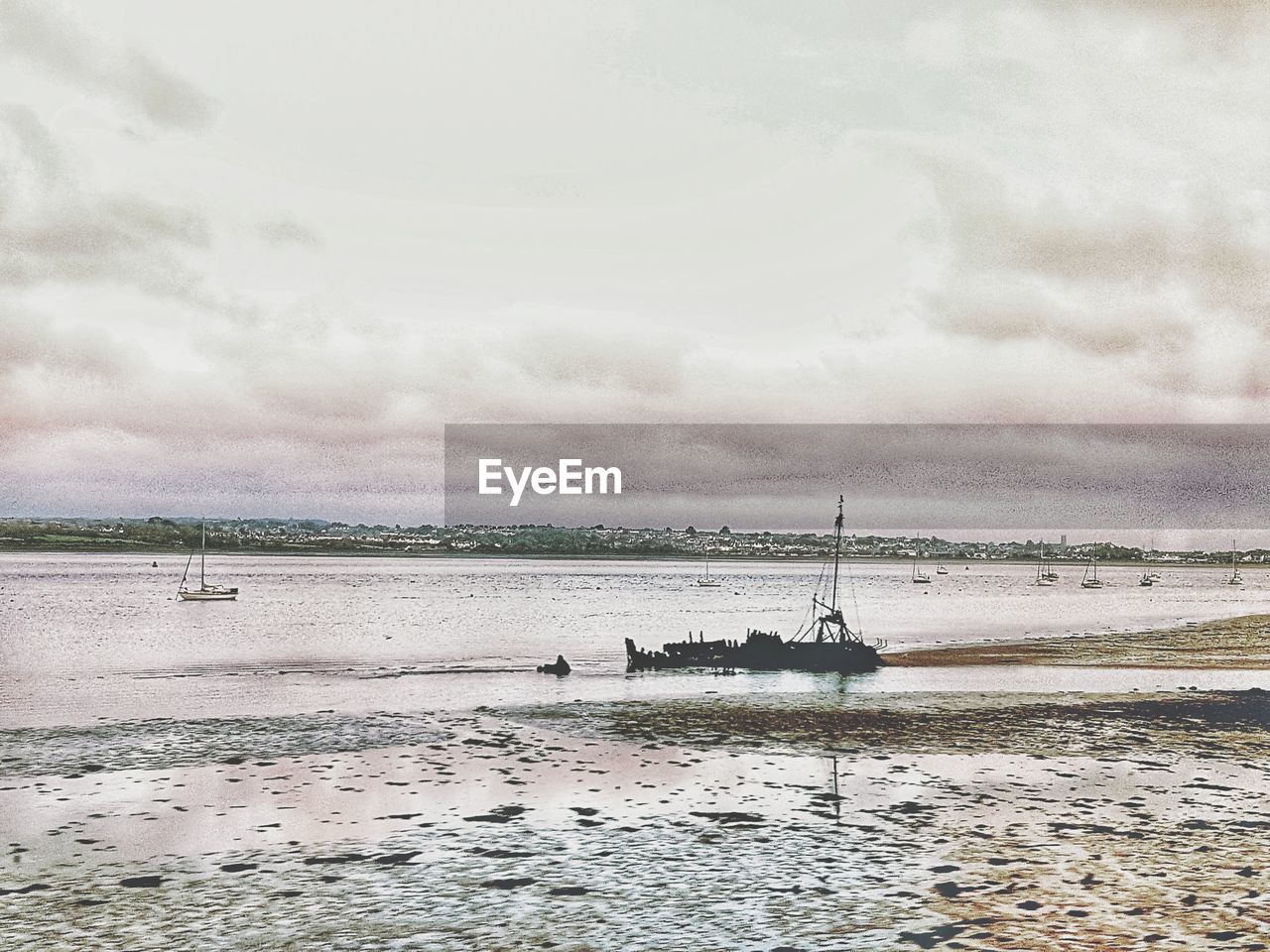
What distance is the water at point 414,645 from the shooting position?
48156 mm

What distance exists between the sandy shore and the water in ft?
17.9

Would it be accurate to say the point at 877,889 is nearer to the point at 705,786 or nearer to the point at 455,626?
the point at 705,786

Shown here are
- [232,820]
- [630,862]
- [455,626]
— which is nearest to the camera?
[630,862]

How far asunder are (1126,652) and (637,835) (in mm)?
57652

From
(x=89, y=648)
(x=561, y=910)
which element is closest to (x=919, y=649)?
(x=89, y=648)

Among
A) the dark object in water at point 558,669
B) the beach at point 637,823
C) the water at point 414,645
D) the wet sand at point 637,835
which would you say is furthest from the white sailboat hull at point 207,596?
the wet sand at point 637,835

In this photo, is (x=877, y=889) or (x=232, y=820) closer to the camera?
(x=877, y=889)

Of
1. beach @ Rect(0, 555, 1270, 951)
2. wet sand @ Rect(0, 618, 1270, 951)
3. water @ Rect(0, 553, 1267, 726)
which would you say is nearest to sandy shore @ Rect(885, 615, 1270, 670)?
water @ Rect(0, 553, 1267, 726)

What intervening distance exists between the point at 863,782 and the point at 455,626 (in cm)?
7432

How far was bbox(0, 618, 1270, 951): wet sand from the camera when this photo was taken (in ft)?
55.2

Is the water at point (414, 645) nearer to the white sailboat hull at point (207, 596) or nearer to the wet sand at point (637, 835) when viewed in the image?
the white sailboat hull at point (207, 596)

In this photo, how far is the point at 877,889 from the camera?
1858 centimetres

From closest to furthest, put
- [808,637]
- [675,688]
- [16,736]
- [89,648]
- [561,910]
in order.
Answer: [561,910] → [16,736] → [675,688] → [89,648] → [808,637]

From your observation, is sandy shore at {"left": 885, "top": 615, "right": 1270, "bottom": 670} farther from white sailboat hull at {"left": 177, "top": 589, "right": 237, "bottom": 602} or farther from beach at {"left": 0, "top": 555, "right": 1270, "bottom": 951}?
white sailboat hull at {"left": 177, "top": 589, "right": 237, "bottom": 602}
